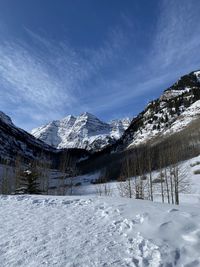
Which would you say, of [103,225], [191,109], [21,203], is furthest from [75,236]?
[191,109]

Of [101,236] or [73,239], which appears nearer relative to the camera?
[73,239]

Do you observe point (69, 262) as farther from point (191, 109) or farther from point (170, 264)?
point (191, 109)

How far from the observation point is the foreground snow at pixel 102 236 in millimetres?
7559

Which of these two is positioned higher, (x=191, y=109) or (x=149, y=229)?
(x=191, y=109)

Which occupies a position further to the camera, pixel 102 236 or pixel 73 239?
pixel 102 236

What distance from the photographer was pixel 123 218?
11031 mm

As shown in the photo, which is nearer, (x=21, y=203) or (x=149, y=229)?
(x=149, y=229)

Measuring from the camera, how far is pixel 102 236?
9281mm

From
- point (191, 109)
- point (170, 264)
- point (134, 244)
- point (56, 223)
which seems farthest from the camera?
point (191, 109)

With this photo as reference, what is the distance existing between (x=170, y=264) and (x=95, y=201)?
27.1 feet

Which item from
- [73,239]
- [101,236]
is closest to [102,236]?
[101,236]

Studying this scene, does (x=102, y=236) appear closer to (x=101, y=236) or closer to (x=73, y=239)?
(x=101, y=236)

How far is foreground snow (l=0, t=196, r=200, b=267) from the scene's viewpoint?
7.56 metres

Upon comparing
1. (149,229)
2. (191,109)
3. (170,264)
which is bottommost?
(170,264)
